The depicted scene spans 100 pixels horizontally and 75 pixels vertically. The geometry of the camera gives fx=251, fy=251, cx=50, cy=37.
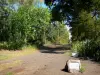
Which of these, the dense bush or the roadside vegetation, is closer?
the dense bush

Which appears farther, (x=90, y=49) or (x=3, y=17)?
(x=3, y=17)

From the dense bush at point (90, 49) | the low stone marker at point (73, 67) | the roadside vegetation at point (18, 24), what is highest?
the roadside vegetation at point (18, 24)

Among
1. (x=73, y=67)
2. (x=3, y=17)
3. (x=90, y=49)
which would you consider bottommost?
(x=73, y=67)

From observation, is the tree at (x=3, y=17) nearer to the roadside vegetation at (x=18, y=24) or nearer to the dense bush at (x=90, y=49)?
the roadside vegetation at (x=18, y=24)

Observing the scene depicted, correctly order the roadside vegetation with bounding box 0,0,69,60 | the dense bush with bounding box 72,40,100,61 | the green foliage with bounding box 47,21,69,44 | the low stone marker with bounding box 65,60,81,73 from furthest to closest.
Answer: the green foliage with bounding box 47,21,69,44 < the roadside vegetation with bounding box 0,0,69,60 < the dense bush with bounding box 72,40,100,61 < the low stone marker with bounding box 65,60,81,73

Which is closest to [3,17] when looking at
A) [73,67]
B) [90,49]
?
[90,49]

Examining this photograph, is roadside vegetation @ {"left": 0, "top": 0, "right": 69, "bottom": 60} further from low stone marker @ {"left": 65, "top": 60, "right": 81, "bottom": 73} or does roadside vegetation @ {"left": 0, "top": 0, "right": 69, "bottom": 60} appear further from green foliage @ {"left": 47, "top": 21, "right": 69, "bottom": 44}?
green foliage @ {"left": 47, "top": 21, "right": 69, "bottom": 44}

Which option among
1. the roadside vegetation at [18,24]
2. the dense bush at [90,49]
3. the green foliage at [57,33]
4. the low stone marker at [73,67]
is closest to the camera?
the low stone marker at [73,67]

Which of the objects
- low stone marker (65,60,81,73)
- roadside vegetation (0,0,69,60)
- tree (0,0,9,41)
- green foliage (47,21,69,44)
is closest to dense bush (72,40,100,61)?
low stone marker (65,60,81,73)

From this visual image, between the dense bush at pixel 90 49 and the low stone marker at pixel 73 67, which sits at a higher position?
the dense bush at pixel 90 49

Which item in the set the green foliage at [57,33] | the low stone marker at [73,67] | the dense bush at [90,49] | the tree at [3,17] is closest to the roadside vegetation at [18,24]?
the tree at [3,17]

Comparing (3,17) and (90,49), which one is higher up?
(3,17)

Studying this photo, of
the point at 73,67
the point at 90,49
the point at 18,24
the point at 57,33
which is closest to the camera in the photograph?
the point at 73,67

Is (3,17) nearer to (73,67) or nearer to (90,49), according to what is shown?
(90,49)
